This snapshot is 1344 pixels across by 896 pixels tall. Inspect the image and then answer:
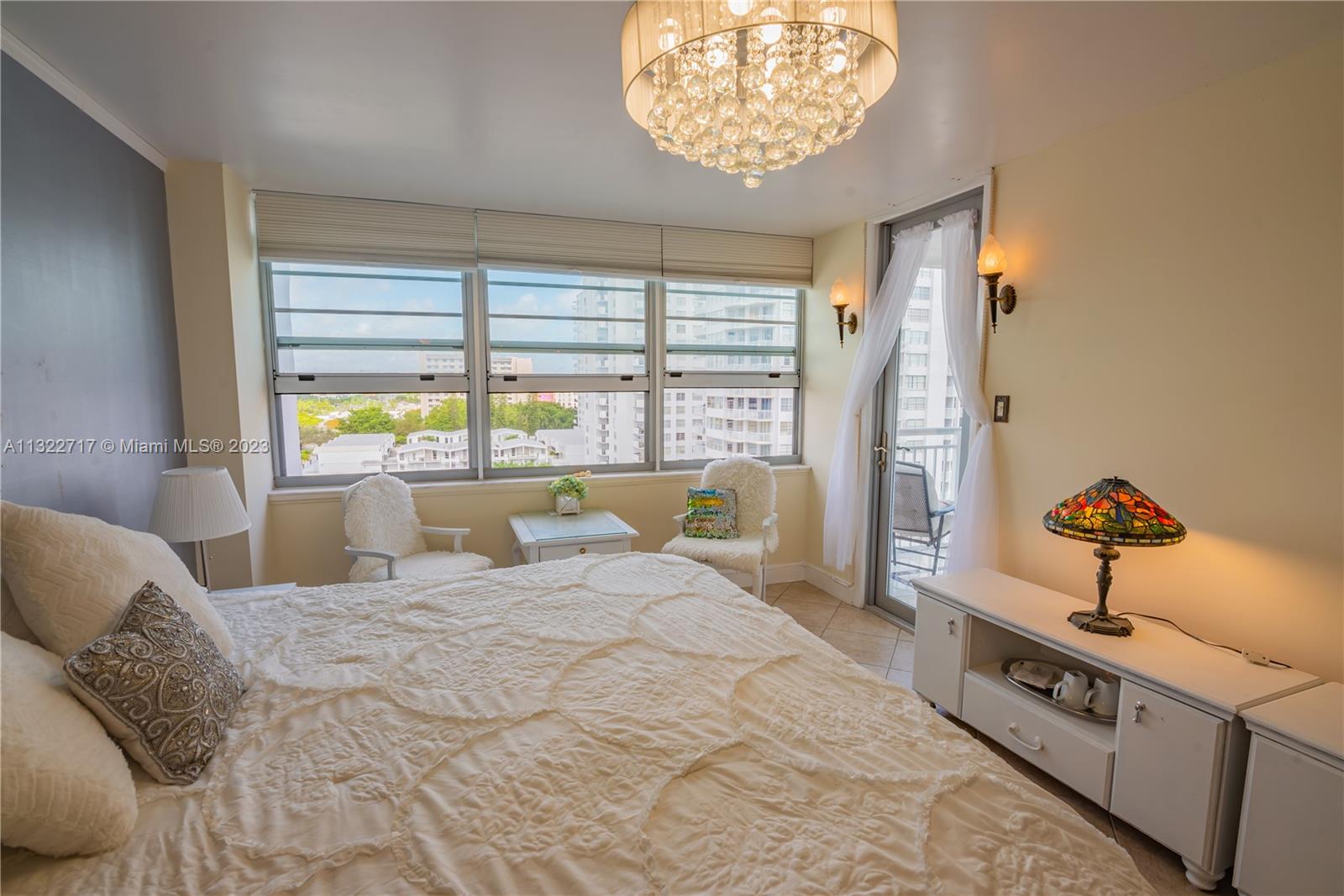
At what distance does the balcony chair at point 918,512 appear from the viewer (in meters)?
3.73

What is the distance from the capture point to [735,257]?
4.40m

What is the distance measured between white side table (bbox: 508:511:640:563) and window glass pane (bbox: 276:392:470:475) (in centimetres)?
71

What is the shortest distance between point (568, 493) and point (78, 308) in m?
2.37

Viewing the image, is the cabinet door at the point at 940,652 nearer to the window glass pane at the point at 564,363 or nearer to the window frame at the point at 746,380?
the window frame at the point at 746,380

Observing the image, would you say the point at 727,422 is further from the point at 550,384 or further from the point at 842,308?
the point at 550,384

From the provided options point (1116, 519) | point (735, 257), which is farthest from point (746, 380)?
point (1116, 519)

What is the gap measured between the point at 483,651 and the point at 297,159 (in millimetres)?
2545

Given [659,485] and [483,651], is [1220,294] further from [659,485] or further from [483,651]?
[659,485]

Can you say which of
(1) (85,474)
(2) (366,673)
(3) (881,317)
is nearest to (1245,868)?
(2) (366,673)

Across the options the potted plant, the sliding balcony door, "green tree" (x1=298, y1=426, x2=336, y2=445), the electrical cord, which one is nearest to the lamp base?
the electrical cord

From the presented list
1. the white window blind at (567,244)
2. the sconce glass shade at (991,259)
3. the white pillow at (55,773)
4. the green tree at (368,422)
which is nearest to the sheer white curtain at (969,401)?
the sconce glass shade at (991,259)

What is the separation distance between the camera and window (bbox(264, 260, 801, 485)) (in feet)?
12.3

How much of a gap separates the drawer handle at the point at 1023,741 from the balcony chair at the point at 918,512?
1.43m

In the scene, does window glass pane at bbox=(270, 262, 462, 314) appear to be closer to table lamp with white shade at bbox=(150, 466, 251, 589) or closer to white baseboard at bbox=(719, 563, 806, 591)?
table lamp with white shade at bbox=(150, 466, 251, 589)
